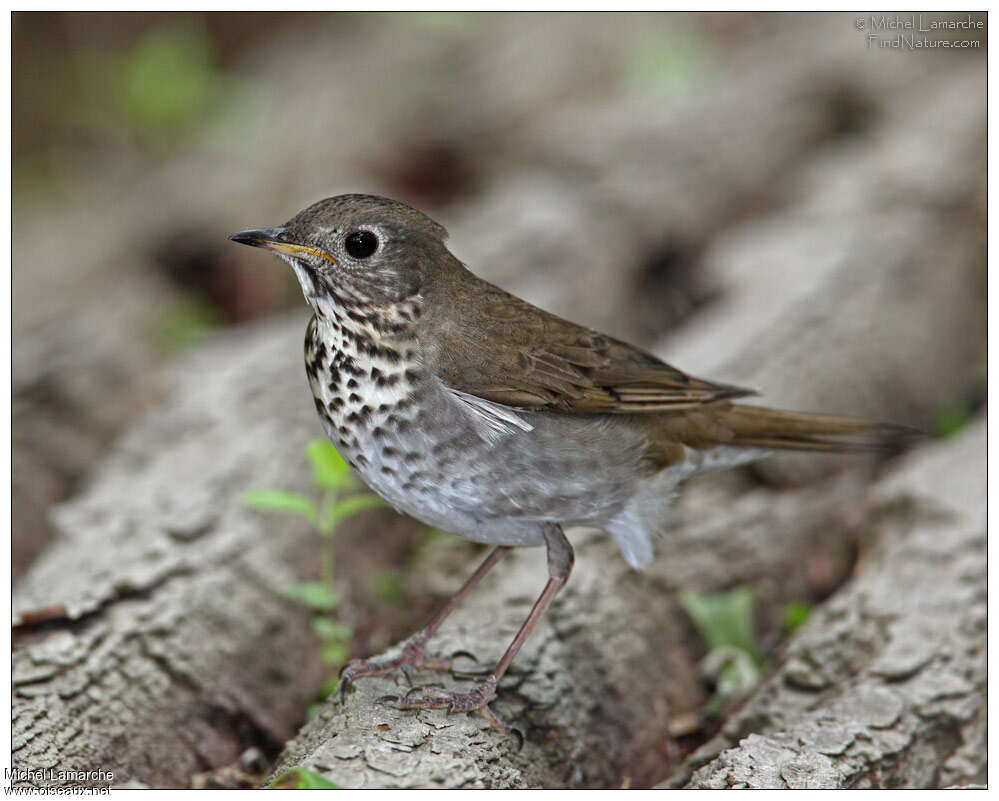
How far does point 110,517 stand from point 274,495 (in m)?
0.97

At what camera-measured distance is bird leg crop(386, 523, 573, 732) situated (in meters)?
2.98

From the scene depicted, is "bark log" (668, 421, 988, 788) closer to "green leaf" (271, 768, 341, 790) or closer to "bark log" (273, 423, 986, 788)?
"bark log" (273, 423, 986, 788)

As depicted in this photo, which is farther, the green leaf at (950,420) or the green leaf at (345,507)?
the green leaf at (950,420)

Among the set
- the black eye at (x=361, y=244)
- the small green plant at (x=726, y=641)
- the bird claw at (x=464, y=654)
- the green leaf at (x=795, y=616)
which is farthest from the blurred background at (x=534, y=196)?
the black eye at (x=361, y=244)

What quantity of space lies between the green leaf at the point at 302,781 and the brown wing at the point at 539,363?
3.76ft

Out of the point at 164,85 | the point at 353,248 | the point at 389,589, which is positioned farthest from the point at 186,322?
the point at 353,248

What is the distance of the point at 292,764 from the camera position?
9.07 feet

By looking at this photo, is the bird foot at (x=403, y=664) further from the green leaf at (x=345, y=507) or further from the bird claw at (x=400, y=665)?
the green leaf at (x=345, y=507)

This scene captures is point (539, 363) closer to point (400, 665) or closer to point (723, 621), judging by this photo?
point (400, 665)

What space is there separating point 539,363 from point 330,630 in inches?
47.2

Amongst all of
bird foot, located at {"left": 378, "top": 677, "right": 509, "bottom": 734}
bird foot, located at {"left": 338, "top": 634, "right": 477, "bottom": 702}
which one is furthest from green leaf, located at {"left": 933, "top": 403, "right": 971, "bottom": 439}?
bird foot, located at {"left": 378, "top": 677, "right": 509, "bottom": 734}

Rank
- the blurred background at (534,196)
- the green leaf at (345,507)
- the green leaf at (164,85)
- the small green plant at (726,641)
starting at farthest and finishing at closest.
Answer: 1. the green leaf at (164,85)
2. the blurred background at (534,196)
3. the small green plant at (726,641)
4. the green leaf at (345,507)

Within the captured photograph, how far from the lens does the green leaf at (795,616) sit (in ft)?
12.9

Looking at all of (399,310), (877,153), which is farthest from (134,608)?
(877,153)
